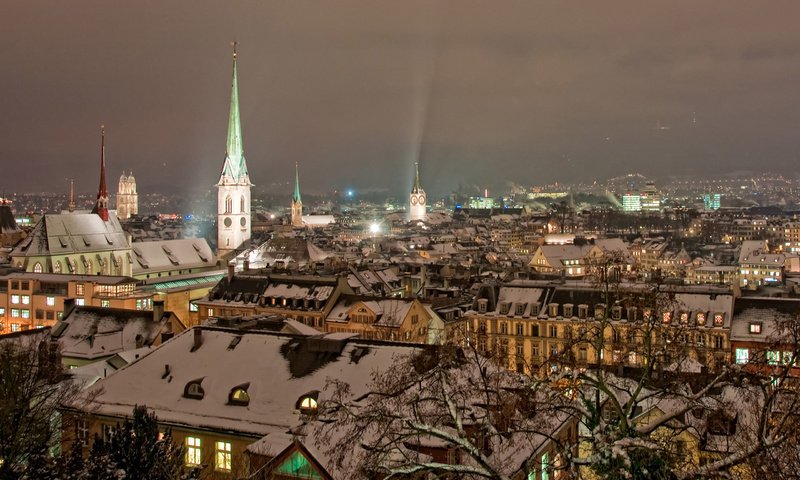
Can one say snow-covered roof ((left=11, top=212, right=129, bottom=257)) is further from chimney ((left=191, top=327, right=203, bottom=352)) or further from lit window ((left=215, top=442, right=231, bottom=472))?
lit window ((left=215, top=442, right=231, bottom=472))

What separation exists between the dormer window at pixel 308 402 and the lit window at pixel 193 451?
3.22 metres

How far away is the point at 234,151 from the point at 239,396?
9655 cm

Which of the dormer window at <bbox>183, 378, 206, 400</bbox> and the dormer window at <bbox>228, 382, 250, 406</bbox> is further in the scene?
the dormer window at <bbox>183, 378, 206, 400</bbox>

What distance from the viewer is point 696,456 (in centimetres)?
2322

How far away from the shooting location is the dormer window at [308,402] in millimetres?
24422

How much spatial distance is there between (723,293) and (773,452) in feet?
118

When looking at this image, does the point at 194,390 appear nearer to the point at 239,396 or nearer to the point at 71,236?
the point at 239,396

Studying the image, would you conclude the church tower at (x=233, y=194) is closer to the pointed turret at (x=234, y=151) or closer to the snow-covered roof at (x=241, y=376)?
the pointed turret at (x=234, y=151)

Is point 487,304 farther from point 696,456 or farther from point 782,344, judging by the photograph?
point 782,344

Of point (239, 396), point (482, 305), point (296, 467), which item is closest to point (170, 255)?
point (482, 305)

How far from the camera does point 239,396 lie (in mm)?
25625

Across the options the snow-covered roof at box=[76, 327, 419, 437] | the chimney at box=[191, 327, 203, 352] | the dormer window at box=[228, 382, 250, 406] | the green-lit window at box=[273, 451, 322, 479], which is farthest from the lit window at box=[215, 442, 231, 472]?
the green-lit window at box=[273, 451, 322, 479]

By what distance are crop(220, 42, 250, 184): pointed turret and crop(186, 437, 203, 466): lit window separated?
95.4 metres

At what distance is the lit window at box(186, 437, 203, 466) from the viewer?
973 inches
